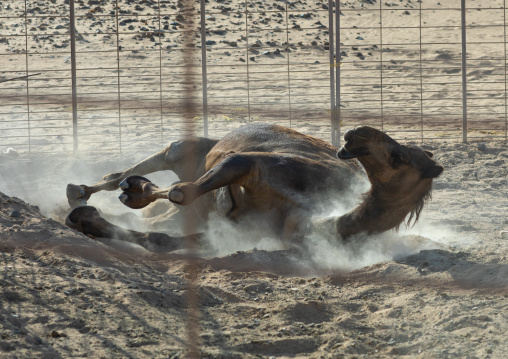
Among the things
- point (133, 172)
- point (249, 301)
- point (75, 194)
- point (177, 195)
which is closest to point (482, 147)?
point (133, 172)

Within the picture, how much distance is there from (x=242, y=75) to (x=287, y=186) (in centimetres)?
918

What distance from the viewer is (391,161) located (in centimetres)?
483

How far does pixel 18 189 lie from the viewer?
8.19 m

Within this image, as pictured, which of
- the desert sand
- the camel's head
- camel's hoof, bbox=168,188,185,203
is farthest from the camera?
camel's hoof, bbox=168,188,185,203

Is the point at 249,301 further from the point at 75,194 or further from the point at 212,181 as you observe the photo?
the point at 75,194

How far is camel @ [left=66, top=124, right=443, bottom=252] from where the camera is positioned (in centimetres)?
486

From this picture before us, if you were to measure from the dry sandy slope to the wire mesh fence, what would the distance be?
5.18 meters

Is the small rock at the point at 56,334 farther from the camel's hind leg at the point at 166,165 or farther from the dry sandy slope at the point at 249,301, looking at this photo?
the camel's hind leg at the point at 166,165

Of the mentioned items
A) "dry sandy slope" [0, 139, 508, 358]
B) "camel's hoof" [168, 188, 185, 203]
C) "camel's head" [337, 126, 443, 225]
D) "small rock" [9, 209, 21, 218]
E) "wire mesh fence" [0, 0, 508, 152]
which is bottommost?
"dry sandy slope" [0, 139, 508, 358]

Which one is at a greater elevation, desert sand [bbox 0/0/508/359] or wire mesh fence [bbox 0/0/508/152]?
wire mesh fence [bbox 0/0/508/152]

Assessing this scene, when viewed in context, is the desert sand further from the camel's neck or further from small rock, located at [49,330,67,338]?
the camel's neck

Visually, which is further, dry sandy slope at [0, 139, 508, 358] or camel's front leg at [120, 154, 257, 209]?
camel's front leg at [120, 154, 257, 209]

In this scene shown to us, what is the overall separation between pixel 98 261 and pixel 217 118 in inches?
310

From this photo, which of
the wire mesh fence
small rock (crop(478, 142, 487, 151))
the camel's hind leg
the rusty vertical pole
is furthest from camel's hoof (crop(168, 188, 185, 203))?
small rock (crop(478, 142, 487, 151))
